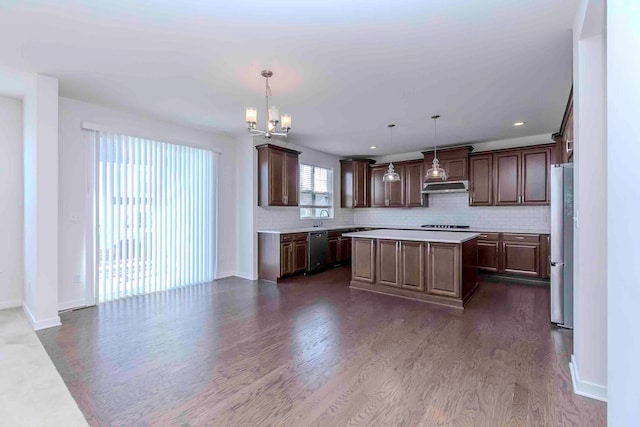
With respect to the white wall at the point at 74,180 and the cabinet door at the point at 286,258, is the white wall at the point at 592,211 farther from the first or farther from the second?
the white wall at the point at 74,180

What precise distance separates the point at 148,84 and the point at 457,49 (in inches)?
128

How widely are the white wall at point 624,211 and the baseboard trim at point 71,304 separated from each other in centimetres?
515

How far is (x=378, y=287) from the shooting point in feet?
15.6

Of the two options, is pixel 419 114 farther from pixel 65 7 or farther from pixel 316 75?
pixel 65 7

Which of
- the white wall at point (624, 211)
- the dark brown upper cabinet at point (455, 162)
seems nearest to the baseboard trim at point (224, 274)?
the dark brown upper cabinet at point (455, 162)

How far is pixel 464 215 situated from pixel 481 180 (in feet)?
2.82

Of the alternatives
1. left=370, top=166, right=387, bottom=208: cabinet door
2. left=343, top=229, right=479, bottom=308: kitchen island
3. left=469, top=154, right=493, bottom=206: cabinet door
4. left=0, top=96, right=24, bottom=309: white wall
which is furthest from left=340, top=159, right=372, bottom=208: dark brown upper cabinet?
left=0, top=96, right=24, bottom=309: white wall

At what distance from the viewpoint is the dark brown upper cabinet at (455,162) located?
6.11 m

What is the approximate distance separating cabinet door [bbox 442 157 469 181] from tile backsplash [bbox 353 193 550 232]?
0.52 meters

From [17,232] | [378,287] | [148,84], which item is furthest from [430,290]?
[17,232]

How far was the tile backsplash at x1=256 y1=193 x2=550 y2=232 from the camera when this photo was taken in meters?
5.78

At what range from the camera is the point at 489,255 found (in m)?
5.69

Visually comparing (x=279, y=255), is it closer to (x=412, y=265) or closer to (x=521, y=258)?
(x=412, y=265)

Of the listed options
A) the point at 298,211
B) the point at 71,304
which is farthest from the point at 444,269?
the point at 71,304
